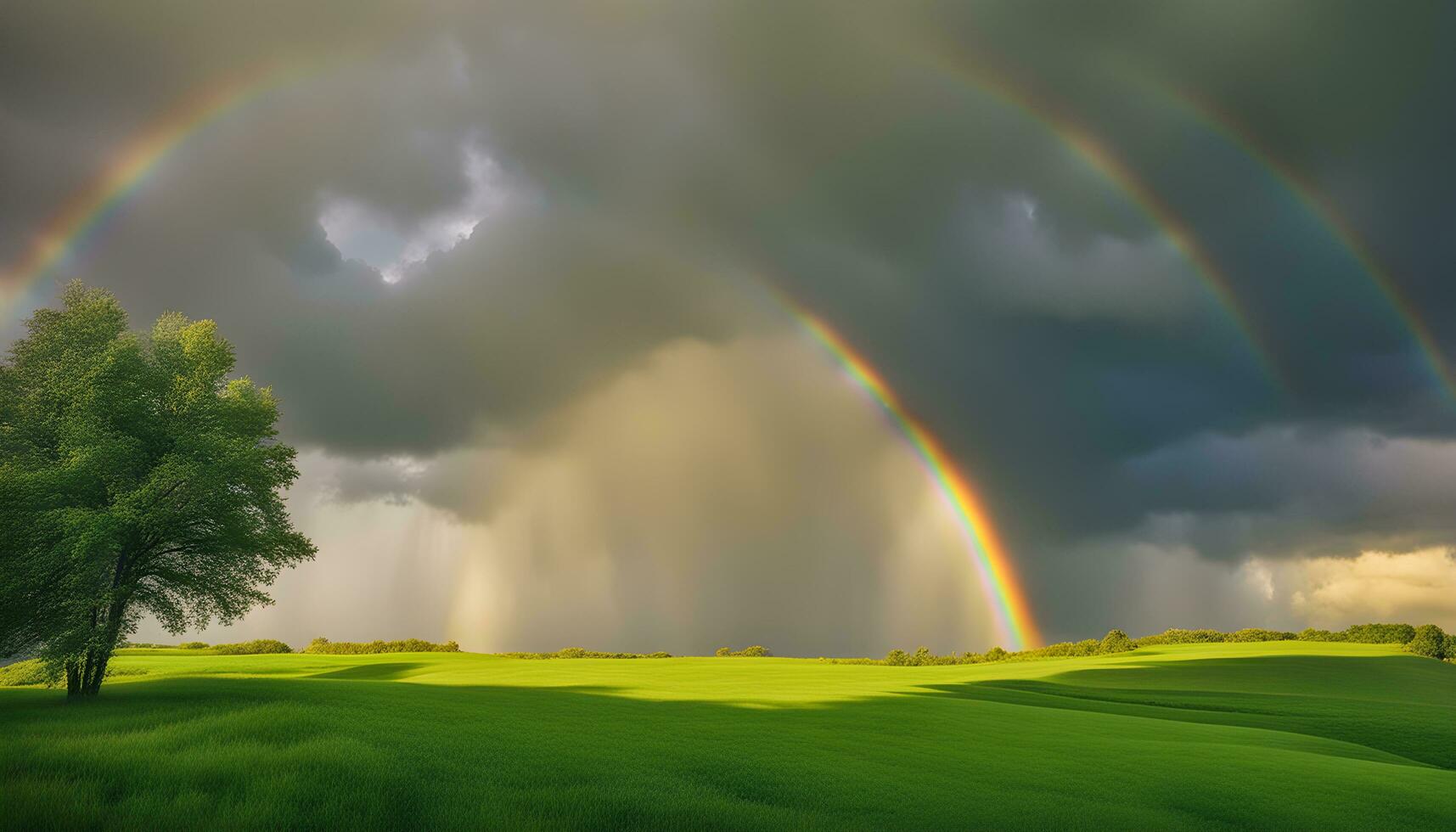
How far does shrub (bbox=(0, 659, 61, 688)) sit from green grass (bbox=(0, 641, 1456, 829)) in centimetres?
107

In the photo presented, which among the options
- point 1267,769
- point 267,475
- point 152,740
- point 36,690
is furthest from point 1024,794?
point 36,690

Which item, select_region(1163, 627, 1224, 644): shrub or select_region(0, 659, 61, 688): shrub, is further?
select_region(1163, 627, 1224, 644): shrub

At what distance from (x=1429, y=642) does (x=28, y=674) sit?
181124 mm

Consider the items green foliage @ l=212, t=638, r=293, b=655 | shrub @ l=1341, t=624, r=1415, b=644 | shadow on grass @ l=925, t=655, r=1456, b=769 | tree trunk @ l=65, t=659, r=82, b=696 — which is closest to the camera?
tree trunk @ l=65, t=659, r=82, b=696

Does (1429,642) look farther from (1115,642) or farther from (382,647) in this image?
(382,647)

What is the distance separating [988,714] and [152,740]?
117ft

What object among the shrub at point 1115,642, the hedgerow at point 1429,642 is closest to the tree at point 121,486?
the shrub at point 1115,642

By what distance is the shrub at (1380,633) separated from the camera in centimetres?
13812

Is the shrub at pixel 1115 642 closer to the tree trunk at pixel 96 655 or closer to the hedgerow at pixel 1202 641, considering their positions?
the hedgerow at pixel 1202 641

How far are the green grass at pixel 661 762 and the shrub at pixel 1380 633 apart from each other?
12057 cm

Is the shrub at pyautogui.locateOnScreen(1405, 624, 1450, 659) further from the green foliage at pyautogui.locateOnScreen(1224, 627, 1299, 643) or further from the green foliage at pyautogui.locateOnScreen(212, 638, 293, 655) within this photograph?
the green foliage at pyautogui.locateOnScreen(212, 638, 293, 655)

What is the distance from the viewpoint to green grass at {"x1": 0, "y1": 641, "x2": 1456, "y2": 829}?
710 inches

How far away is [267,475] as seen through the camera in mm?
39062

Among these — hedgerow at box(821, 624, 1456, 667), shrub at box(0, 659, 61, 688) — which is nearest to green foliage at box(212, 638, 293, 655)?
shrub at box(0, 659, 61, 688)
